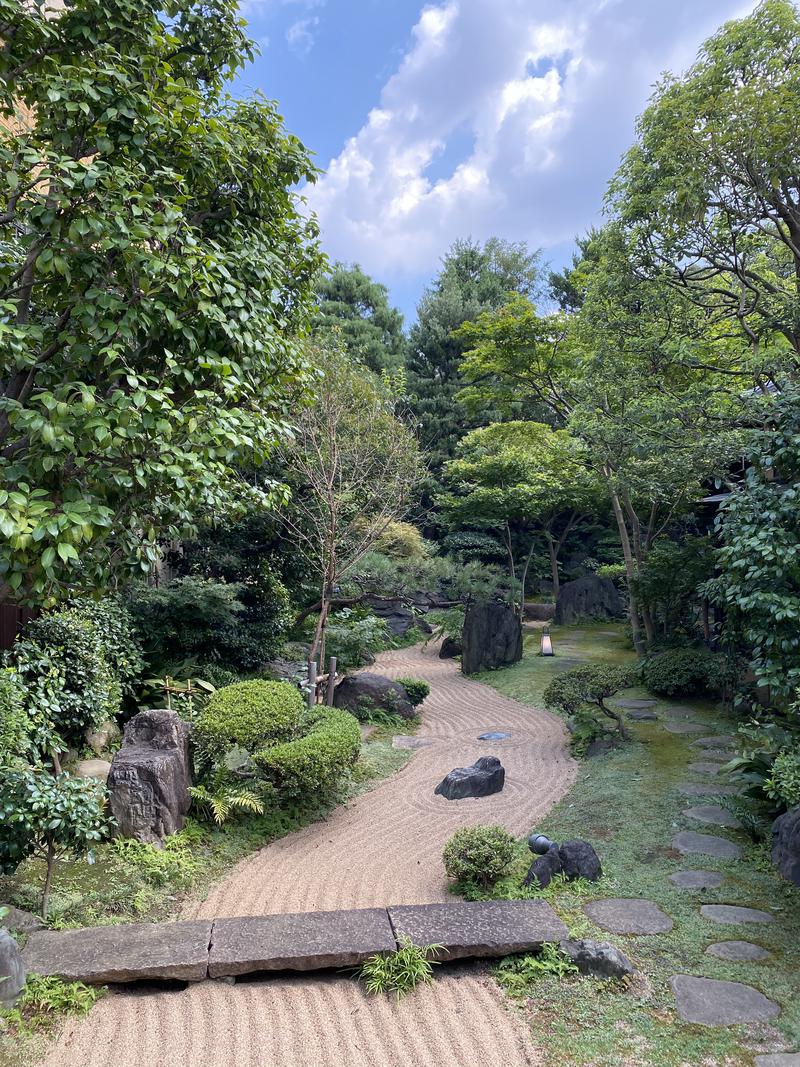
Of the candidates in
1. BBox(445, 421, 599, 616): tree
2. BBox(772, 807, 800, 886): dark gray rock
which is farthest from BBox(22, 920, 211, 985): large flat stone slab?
BBox(445, 421, 599, 616): tree

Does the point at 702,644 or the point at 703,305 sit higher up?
the point at 703,305

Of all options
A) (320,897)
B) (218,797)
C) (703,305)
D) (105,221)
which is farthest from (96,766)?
(703,305)

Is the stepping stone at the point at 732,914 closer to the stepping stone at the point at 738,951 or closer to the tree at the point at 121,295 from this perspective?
the stepping stone at the point at 738,951

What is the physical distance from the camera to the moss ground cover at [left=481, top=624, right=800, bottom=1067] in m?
3.12

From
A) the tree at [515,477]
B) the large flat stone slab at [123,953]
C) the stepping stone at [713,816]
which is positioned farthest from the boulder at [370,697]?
the tree at [515,477]

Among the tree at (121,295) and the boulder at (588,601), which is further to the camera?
the boulder at (588,601)

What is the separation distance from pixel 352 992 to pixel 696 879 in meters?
2.66

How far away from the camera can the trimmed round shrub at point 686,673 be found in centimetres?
929

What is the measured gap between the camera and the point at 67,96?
11.6 feet

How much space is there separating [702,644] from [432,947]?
336 inches

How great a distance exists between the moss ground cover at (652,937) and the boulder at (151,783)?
9.28ft

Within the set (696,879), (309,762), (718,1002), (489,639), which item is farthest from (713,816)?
(489,639)

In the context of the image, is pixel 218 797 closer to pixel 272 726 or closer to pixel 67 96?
pixel 272 726

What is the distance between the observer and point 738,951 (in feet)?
12.6
